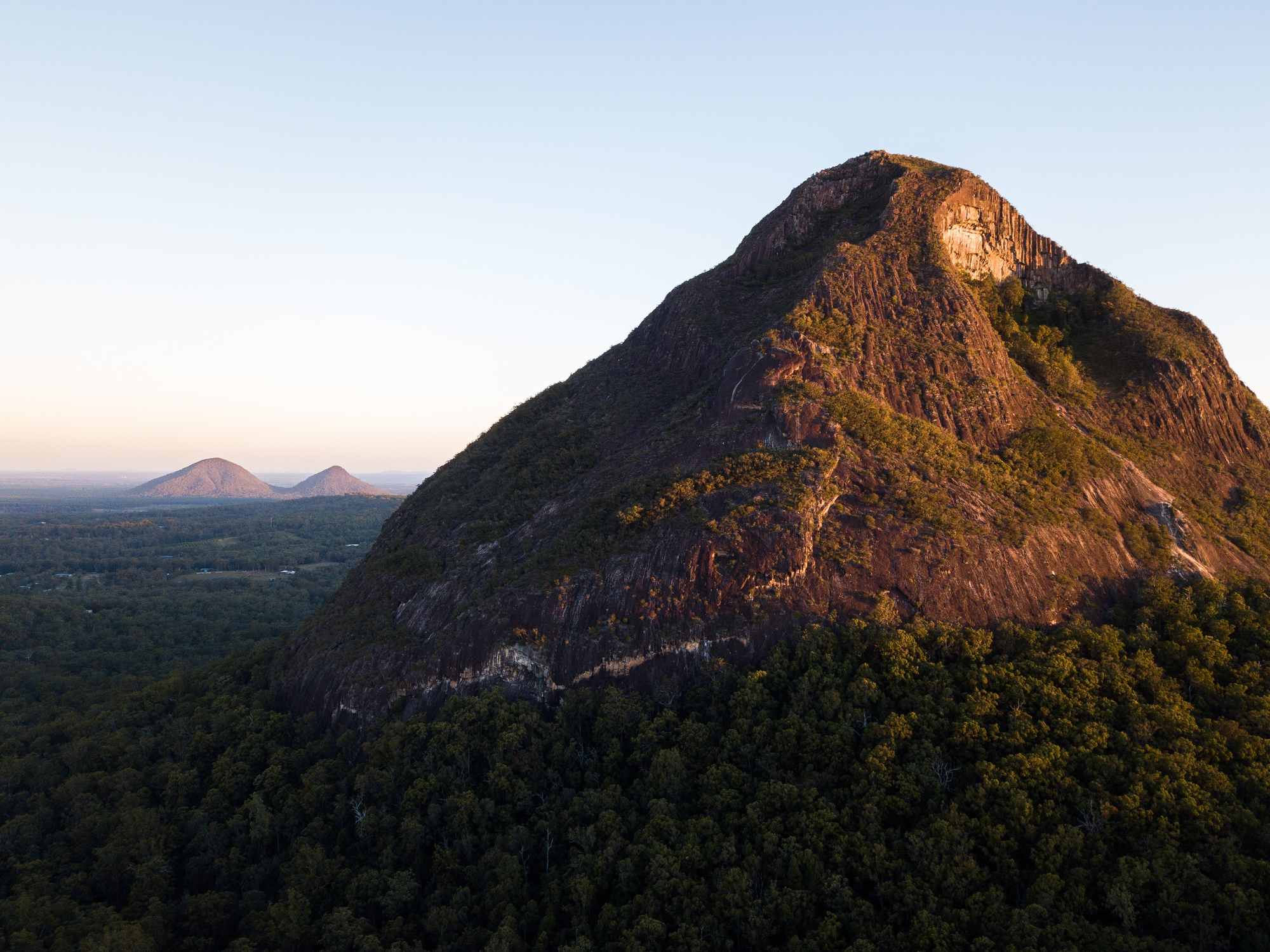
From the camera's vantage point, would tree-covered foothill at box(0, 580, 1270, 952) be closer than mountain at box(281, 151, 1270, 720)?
Yes

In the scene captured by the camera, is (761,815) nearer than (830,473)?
Yes

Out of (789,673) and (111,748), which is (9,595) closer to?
(111,748)

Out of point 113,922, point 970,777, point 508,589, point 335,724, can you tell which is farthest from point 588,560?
point 113,922

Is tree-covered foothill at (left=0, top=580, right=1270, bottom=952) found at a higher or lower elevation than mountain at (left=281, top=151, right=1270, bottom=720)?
lower

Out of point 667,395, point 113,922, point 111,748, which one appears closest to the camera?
point 113,922

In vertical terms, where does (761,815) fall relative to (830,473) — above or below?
below
